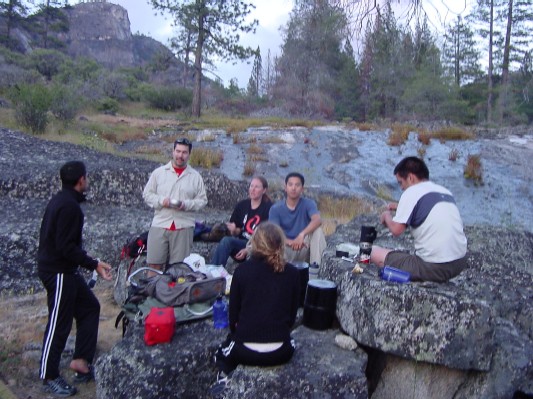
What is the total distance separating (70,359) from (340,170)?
10006 millimetres

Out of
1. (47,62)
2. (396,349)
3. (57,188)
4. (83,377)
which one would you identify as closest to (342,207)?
(57,188)

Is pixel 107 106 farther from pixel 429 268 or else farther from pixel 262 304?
pixel 262 304

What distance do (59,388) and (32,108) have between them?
33.5ft

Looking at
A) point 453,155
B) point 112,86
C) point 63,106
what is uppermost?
point 112,86

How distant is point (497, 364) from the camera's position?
3.36m

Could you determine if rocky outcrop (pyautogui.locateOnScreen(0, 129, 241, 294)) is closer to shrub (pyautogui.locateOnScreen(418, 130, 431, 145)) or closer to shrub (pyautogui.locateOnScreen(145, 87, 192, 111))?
shrub (pyautogui.locateOnScreen(418, 130, 431, 145))

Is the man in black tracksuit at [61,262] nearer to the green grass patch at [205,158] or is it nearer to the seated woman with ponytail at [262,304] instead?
the seated woman with ponytail at [262,304]

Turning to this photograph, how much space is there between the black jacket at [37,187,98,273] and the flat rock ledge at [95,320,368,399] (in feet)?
2.08

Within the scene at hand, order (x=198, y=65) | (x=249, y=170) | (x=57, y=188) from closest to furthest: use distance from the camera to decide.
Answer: (x=57, y=188) → (x=249, y=170) → (x=198, y=65)

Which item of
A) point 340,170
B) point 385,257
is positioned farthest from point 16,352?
point 340,170

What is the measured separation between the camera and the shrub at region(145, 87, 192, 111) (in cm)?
2806

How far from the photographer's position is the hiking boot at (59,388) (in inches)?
133

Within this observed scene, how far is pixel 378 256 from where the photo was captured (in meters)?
3.92

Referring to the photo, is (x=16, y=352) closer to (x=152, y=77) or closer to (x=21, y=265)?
(x=21, y=265)
